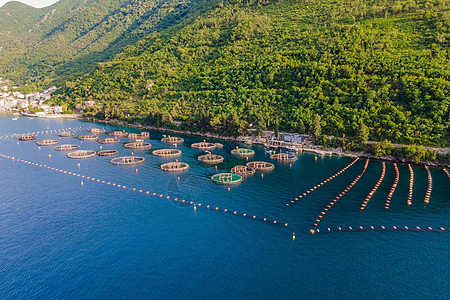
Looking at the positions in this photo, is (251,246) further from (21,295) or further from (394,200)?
(394,200)

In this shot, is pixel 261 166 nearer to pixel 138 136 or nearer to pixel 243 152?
pixel 243 152

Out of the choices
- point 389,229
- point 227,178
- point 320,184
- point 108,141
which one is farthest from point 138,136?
point 389,229

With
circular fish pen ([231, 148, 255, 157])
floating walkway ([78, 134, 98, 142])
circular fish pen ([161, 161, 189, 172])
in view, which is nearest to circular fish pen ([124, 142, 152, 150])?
floating walkway ([78, 134, 98, 142])

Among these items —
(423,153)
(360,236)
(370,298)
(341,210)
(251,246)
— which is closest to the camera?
(370,298)

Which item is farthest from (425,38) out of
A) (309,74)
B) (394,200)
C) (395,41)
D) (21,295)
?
(21,295)

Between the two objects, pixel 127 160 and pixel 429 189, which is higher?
pixel 127 160

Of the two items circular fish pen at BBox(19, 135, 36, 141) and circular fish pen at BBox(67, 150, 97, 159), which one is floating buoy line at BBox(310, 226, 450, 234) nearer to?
circular fish pen at BBox(67, 150, 97, 159)
